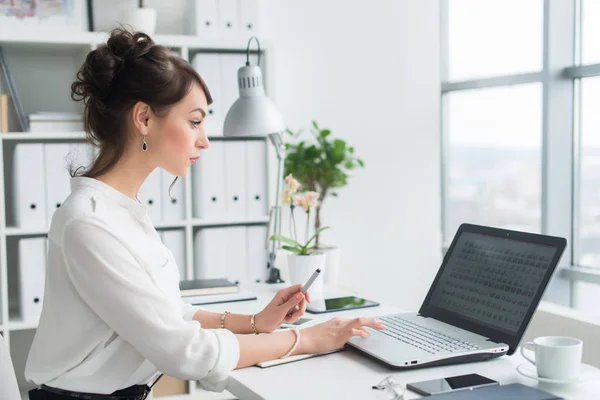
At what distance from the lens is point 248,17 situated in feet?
10.4

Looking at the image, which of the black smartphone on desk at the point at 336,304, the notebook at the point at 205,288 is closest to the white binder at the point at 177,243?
the notebook at the point at 205,288

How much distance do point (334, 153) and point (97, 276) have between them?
2.15 meters

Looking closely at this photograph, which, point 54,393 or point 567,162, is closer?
point 54,393

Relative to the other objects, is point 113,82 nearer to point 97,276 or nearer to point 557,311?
point 97,276

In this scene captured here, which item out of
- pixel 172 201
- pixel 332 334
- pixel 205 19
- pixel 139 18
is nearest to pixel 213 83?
pixel 205 19

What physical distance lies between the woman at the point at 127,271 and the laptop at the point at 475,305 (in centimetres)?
12

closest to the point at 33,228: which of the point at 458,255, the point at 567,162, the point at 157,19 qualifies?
the point at 157,19

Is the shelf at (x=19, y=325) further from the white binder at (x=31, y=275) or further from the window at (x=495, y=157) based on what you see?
the window at (x=495, y=157)

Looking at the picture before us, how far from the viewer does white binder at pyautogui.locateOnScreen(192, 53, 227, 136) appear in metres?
3.07

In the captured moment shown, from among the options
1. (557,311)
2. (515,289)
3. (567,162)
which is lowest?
(557,311)

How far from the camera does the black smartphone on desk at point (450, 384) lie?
4.02 ft

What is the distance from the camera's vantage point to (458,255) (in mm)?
1708

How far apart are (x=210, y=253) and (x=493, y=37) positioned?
1.83m

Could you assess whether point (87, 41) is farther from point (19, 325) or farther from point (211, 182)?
point (19, 325)
